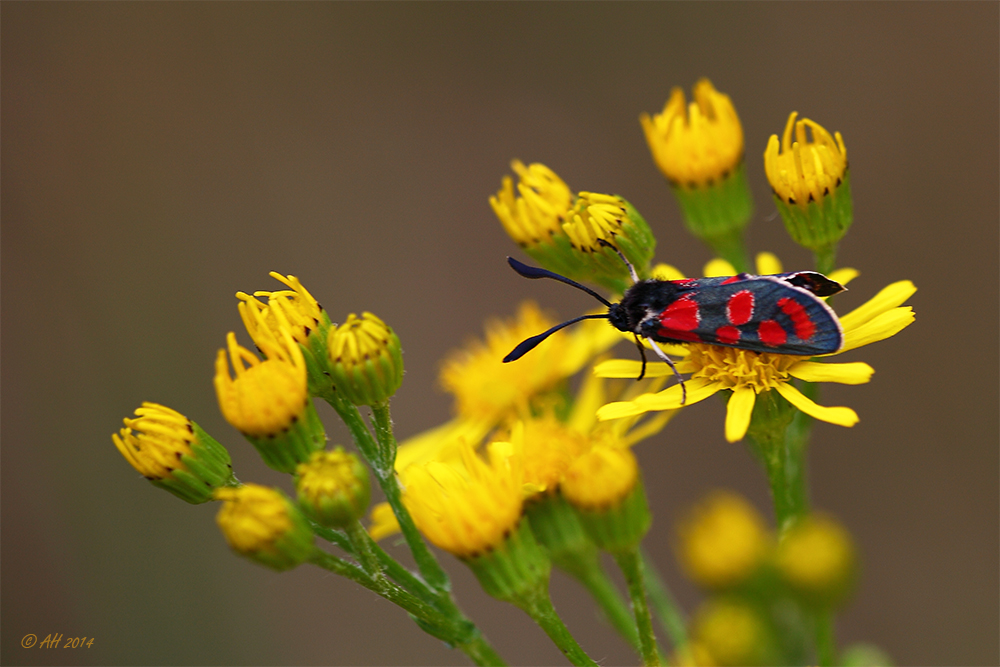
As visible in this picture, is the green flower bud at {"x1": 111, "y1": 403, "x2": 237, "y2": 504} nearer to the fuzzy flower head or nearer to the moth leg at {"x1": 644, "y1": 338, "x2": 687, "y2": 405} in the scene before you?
the fuzzy flower head

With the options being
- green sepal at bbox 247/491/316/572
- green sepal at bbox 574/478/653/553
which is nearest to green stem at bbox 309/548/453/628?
green sepal at bbox 247/491/316/572

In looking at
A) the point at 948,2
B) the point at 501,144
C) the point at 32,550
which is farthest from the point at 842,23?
the point at 32,550

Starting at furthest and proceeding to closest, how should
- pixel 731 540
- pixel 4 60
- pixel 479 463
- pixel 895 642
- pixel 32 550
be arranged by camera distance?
1. pixel 4 60
2. pixel 895 642
3. pixel 32 550
4. pixel 731 540
5. pixel 479 463

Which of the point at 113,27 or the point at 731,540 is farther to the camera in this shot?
the point at 113,27

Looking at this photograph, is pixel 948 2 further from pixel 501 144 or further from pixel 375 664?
pixel 375 664

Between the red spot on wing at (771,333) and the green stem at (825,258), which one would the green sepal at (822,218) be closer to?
the green stem at (825,258)

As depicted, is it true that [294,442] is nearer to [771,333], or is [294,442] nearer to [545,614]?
[545,614]

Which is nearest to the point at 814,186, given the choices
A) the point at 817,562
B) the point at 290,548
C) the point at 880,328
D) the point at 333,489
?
the point at 880,328
